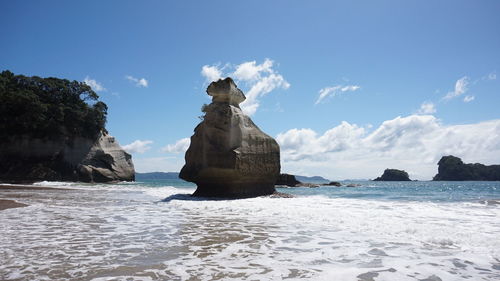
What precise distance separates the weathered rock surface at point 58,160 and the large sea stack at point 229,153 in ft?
103

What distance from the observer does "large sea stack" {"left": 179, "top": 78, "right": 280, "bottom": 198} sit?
59.3 feet

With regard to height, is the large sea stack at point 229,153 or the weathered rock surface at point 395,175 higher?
the weathered rock surface at point 395,175

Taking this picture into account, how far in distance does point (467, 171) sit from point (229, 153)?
10261cm

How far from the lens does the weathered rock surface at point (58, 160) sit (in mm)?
42875

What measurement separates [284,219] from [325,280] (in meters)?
5.35

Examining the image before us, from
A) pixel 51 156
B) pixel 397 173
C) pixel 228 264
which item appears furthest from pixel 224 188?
pixel 397 173

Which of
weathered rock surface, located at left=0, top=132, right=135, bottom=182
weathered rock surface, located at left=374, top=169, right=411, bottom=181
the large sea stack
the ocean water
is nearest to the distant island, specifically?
weathered rock surface, located at left=0, top=132, right=135, bottom=182

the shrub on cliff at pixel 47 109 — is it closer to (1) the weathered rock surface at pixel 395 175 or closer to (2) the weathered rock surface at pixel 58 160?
(2) the weathered rock surface at pixel 58 160

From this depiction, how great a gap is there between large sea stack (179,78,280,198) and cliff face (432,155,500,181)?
98.9 m

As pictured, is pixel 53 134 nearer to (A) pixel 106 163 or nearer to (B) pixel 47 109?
(B) pixel 47 109

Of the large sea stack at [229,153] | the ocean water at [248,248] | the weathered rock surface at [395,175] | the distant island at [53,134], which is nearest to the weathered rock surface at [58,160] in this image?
the distant island at [53,134]

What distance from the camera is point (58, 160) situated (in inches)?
1774

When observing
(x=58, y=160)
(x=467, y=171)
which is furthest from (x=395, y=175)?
(x=58, y=160)

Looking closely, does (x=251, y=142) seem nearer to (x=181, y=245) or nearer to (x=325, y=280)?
(x=181, y=245)
